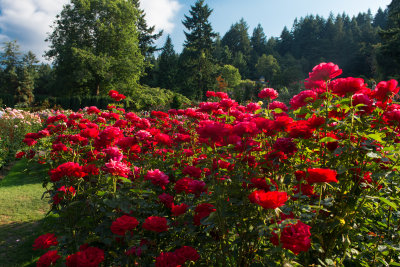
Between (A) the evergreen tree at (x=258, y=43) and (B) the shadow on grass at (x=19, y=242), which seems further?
(A) the evergreen tree at (x=258, y=43)

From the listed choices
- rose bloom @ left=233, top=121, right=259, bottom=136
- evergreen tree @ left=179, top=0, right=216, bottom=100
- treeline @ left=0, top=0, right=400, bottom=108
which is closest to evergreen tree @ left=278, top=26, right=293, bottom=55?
treeline @ left=0, top=0, right=400, bottom=108

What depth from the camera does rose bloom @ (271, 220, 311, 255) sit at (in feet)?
3.20

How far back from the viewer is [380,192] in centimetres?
146

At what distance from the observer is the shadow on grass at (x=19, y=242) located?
8.71 feet

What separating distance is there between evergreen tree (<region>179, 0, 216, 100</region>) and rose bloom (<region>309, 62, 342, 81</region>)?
31.6 m

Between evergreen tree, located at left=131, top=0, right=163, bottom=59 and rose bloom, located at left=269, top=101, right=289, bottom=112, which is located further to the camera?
evergreen tree, located at left=131, top=0, right=163, bottom=59

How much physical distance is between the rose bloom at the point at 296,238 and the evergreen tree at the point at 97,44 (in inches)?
850

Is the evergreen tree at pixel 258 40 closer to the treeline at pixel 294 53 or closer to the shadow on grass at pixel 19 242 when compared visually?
the treeline at pixel 294 53

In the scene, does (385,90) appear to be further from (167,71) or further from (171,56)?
(171,56)

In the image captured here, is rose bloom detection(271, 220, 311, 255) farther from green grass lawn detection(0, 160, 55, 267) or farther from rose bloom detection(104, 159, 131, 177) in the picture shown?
green grass lawn detection(0, 160, 55, 267)

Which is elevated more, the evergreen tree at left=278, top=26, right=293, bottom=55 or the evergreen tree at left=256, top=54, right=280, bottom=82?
the evergreen tree at left=278, top=26, right=293, bottom=55

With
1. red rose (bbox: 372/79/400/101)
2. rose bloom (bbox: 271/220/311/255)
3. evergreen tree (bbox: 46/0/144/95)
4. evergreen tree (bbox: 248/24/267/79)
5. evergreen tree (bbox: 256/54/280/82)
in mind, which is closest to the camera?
rose bloom (bbox: 271/220/311/255)

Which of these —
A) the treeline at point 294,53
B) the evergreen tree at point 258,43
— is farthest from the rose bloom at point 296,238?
A: the evergreen tree at point 258,43

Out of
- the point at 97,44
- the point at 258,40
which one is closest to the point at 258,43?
the point at 258,40
